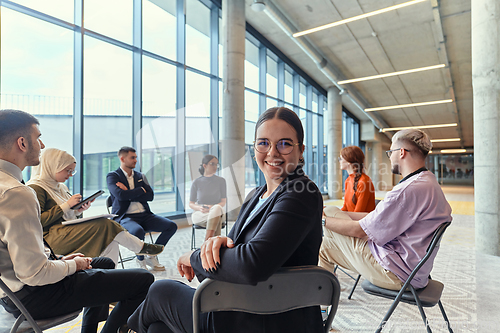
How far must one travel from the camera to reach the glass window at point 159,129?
5.89m

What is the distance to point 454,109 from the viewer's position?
1416cm

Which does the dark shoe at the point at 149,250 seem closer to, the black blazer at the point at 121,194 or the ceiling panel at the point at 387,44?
the black blazer at the point at 121,194

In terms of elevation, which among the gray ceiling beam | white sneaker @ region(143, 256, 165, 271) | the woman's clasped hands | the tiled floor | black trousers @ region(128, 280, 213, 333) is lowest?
the tiled floor

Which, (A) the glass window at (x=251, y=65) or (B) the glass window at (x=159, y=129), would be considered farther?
(A) the glass window at (x=251, y=65)

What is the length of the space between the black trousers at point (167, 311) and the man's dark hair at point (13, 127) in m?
Answer: 1.00

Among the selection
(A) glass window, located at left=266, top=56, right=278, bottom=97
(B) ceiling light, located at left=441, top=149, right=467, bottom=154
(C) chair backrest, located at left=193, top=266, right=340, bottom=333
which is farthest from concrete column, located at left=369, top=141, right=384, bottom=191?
(C) chair backrest, located at left=193, top=266, right=340, bottom=333

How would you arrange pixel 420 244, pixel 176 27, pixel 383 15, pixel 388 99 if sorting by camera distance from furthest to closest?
pixel 388 99, pixel 383 15, pixel 176 27, pixel 420 244

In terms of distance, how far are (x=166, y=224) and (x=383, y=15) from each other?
7297mm

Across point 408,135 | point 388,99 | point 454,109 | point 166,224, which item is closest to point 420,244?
point 408,135

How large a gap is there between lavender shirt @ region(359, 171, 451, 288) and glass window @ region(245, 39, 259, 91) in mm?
7349

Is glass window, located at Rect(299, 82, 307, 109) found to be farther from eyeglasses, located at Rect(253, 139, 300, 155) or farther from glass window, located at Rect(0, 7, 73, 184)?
eyeglasses, located at Rect(253, 139, 300, 155)

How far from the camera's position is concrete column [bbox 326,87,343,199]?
12531 millimetres

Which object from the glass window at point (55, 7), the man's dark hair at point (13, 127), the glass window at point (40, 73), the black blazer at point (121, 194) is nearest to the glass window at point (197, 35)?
the glass window at point (55, 7)

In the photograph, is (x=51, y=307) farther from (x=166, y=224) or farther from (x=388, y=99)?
(x=388, y=99)
